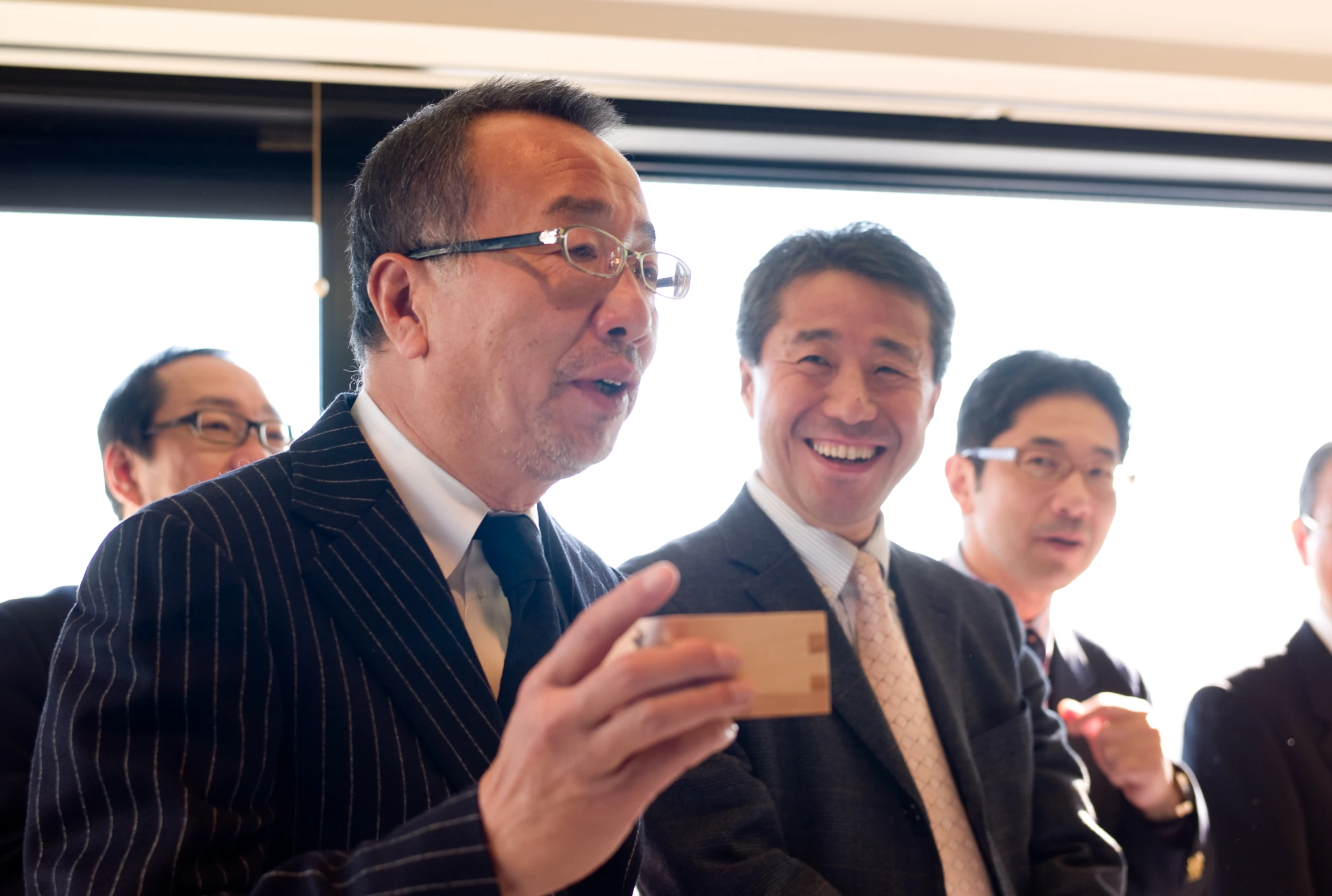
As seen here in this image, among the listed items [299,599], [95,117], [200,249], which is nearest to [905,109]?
[200,249]

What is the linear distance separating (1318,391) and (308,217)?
3.12m

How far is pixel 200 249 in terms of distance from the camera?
103 inches

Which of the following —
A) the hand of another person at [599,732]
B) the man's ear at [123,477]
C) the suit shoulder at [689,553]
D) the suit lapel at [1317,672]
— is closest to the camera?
the hand of another person at [599,732]

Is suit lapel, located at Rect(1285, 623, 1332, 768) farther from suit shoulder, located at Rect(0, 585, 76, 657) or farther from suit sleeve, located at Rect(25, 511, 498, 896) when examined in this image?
suit shoulder, located at Rect(0, 585, 76, 657)

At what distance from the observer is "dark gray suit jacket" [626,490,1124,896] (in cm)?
136

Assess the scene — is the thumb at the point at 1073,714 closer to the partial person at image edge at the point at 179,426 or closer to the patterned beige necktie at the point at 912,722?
the patterned beige necktie at the point at 912,722

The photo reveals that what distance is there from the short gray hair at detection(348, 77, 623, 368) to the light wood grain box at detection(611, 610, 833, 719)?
2.29 feet

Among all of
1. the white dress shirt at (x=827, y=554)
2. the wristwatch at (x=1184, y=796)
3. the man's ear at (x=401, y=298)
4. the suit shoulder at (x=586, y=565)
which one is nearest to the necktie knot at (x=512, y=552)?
the suit shoulder at (x=586, y=565)

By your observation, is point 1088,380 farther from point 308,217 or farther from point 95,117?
point 95,117

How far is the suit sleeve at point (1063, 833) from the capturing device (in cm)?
152

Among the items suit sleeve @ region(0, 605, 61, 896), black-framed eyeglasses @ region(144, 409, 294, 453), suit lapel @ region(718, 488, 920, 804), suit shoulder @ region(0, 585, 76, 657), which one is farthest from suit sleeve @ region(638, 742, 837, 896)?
black-framed eyeglasses @ region(144, 409, 294, 453)

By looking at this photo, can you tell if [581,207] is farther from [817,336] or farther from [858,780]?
[858,780]

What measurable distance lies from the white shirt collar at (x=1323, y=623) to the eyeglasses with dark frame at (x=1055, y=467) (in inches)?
20.5

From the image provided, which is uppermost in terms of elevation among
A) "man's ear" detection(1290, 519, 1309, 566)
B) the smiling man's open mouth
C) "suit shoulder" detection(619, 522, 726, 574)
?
the smiling man's open mouth
